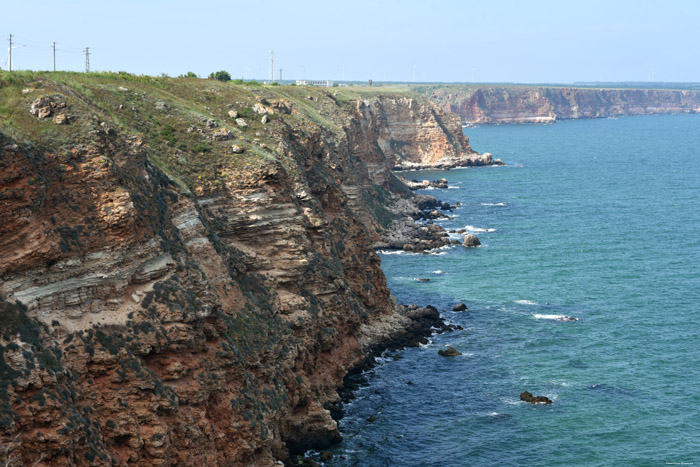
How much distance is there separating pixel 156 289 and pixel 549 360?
1721 inches

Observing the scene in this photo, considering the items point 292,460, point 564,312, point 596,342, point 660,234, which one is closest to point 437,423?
point 292,460

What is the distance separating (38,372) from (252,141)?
1557 inches

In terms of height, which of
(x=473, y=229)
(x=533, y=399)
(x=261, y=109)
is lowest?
(x=533, y=399)

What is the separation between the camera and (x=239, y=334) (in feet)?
179

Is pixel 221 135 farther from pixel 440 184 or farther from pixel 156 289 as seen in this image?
pixel 440 184

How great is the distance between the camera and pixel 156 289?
46250 mm

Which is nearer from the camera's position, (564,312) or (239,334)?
(239,334)

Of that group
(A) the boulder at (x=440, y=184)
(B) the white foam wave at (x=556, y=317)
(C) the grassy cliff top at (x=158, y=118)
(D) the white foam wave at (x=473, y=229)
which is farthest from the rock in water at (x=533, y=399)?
(A) the boulder at (x=440, y=184)

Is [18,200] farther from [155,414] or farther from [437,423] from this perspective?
[437,423]

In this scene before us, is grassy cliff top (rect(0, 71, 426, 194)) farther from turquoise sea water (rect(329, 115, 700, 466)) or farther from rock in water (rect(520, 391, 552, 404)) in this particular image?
rock in water (rect(520, 391, 552, 404))

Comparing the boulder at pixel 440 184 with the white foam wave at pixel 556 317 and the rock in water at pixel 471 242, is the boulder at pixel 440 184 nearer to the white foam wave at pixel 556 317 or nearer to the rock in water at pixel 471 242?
the rock in water at pixel 471 242

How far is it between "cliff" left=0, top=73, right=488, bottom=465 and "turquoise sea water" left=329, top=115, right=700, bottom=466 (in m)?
6.57

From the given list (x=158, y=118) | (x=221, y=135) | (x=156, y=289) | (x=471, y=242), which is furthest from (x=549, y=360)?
(x=471, y=242)

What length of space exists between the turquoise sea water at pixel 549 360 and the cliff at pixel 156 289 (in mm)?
6572
